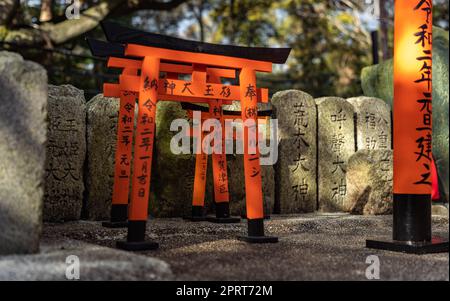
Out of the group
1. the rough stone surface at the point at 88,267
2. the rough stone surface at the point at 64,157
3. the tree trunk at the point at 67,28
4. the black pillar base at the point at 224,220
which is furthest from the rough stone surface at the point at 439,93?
the rough stone surface at the point at 88,267

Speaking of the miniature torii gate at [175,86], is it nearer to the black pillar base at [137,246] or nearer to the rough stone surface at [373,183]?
the black pillar base at [137,246]

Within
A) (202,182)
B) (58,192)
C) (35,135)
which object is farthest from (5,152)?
(202,182)

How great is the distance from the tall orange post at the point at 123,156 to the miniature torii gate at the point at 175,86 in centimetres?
33

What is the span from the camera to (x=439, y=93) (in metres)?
8.52

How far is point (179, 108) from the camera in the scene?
6250mm

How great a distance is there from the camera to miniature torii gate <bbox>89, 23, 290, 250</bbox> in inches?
156

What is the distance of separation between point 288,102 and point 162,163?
1961mm

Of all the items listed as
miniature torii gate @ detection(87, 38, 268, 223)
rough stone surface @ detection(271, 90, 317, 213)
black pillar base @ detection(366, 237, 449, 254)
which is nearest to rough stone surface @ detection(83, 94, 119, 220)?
miniature torii gate @ detection(87, 38, 268, 223)

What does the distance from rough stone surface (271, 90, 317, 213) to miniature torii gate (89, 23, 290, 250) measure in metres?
2.19

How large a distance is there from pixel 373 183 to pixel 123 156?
10.5 feet

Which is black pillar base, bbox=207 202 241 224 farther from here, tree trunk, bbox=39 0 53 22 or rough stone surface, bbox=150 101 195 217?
tree trunk, bbox=39 0 53 22

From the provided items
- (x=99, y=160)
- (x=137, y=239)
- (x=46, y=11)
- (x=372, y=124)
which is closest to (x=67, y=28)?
(x=46, y=11)

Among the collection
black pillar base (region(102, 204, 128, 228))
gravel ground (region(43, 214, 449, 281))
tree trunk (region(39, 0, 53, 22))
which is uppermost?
tree trunk (region(39, 0, 53, 22))

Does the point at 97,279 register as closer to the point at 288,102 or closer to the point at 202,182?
the point at 202,182
